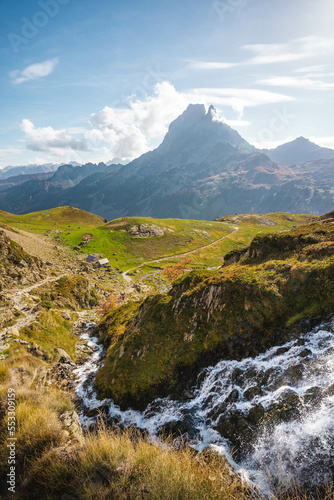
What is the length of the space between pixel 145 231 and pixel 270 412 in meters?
177

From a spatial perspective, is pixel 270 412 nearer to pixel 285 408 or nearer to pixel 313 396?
pixel 285 408

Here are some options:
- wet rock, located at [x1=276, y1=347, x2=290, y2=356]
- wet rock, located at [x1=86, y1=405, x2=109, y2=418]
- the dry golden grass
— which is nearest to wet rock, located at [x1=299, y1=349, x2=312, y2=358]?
wet rock, located at [x1=276, y1=347, x2=290, y2=356]

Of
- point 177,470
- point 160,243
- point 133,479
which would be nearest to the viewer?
point 177,470

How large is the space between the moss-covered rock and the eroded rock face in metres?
159

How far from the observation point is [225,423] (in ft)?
44.8

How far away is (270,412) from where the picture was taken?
12.2 meters

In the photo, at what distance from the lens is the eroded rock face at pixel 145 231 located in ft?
597

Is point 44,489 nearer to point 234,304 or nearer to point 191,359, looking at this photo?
point 191,359

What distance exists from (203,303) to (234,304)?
340 centimetres

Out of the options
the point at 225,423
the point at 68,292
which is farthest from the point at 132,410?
the point at 68,292

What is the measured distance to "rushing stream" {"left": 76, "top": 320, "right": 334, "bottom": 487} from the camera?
10.1 metres

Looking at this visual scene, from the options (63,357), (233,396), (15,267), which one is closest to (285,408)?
(233,396)

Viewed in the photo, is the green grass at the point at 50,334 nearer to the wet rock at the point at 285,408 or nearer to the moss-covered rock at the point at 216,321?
the moss-covered rock at the point at 216,321

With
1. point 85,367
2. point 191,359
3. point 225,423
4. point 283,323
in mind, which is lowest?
point 85,367
